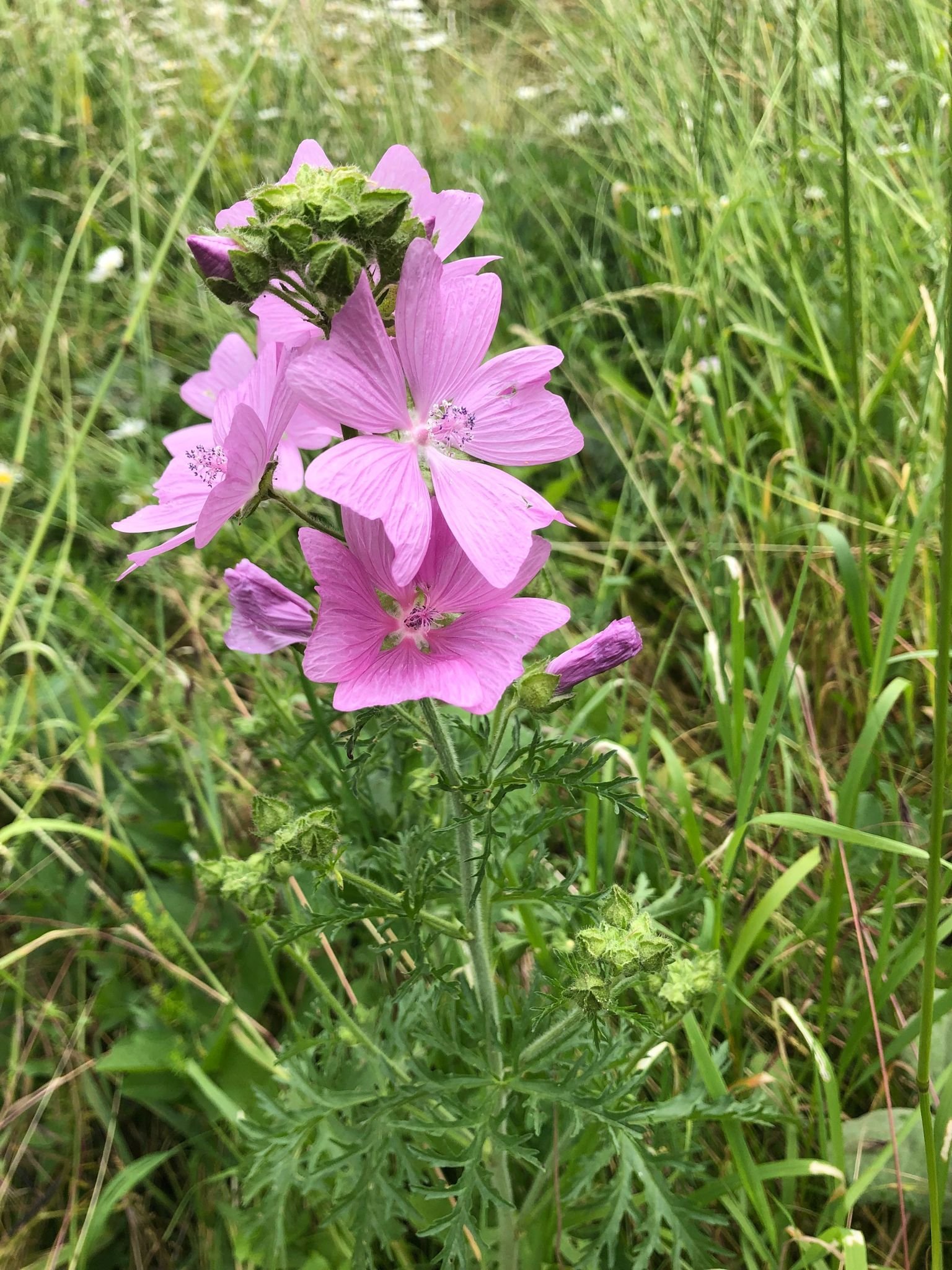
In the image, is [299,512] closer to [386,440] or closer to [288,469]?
[386,440]

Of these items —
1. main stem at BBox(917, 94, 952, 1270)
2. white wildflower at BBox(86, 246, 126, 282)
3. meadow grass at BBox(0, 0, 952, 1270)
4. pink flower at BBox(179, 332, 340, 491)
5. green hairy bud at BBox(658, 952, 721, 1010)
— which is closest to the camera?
main stem at BBox(917, 94, 952, 1270)

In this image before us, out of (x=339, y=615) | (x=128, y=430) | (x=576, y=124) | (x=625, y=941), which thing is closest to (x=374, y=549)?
(x=339, y=615)

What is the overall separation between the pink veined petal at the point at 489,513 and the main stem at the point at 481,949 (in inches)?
9.5

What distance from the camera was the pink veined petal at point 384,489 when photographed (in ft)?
3.09

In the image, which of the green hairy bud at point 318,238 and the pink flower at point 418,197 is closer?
the green hairy bud at point 318,238

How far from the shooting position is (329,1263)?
1714mm

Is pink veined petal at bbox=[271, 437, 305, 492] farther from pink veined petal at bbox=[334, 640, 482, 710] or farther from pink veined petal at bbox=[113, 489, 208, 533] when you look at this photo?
pink veined petal at bbox=[334, 640, 482, 710]

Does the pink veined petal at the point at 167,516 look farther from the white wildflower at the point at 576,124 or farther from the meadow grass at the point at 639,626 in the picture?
the white wildflower at the point at 576,124

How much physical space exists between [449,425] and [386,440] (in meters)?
0.11

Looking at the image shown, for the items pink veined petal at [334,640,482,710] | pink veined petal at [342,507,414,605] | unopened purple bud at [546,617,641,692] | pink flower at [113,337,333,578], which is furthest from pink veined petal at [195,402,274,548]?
unopened purple bud at [546,617,641,692]

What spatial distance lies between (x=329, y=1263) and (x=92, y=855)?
3.56ft

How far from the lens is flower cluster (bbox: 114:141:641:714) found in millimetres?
962

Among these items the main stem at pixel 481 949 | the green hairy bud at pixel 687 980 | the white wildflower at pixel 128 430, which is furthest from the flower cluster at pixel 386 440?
the white wildflower at pixel 128 430

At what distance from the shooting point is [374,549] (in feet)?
3.45
